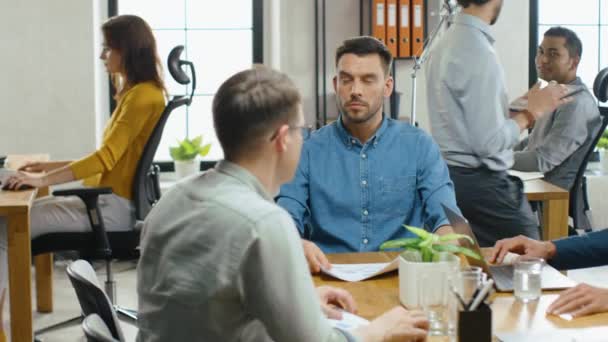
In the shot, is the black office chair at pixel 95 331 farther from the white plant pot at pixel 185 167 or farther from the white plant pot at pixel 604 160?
the white plant pot at pixel 604 160

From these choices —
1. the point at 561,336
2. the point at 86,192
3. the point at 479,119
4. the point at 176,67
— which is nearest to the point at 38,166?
the point at 86,192

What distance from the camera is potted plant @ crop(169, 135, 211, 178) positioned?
18.9 ft

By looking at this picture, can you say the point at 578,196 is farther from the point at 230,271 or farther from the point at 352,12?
the point at 230,271

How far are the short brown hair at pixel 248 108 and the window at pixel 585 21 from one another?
5037 millimetres

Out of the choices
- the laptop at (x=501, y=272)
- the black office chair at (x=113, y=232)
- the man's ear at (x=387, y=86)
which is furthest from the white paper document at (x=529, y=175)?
the laptop at (x=501, y=272)

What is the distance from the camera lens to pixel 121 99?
13.5 feet

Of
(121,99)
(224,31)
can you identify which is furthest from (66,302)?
(224,31)

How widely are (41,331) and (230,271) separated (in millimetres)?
2864

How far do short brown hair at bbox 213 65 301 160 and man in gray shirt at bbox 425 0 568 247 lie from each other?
1.63 meters

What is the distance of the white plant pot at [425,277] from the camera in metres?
1.88

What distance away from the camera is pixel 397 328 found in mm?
1676

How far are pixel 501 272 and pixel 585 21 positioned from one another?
4.61 m

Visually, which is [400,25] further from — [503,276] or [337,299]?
[337,299]

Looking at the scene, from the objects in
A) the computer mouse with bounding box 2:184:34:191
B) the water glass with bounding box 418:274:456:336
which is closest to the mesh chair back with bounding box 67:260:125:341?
the water glass with bounding box 418:274:456:336
